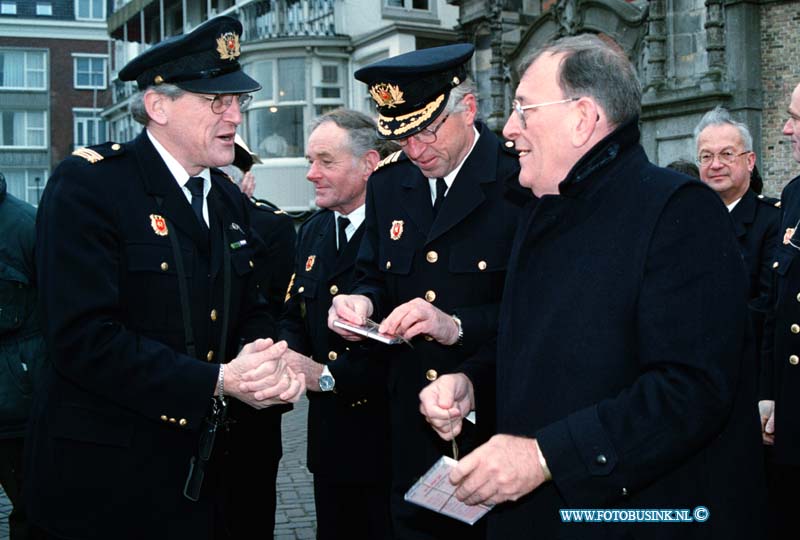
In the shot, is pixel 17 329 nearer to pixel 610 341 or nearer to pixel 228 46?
pixel 228 46

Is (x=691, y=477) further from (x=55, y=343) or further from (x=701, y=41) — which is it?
(x=701, y=41)

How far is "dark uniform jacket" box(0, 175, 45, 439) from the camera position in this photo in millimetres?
4906

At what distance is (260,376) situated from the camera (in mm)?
3139

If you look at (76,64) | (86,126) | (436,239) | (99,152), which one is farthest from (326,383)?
(76,64)

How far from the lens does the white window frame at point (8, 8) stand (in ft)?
171

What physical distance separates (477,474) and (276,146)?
73.6 ft

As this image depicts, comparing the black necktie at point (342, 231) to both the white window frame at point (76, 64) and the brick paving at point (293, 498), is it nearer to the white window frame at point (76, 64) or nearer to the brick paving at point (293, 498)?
the brick paving at point (293, 498)

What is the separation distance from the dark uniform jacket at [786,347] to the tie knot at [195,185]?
261 centimetres

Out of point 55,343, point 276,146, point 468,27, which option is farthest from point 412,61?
point 276,146

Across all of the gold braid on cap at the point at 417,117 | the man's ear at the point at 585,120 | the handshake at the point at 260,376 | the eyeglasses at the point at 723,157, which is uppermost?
the eyeglasses at the point at 723,157

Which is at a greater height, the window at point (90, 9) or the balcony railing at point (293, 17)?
the window at point (90, 9)

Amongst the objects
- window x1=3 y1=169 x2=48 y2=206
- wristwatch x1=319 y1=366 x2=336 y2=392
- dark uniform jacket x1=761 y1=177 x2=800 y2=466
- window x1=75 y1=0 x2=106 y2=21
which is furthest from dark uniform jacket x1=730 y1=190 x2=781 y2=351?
window x1=75 y1=0 x2=106 y2=21

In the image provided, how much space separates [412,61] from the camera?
372 cm

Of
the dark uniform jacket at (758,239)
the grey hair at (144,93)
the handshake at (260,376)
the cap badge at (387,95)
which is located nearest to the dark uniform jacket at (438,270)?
the cap badge at (387,95)
